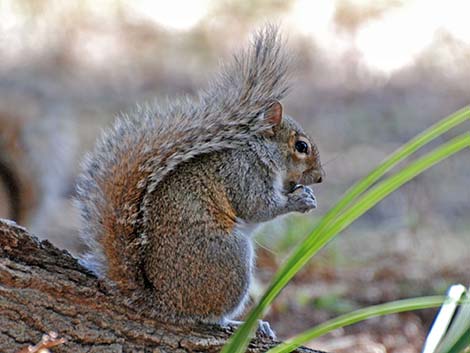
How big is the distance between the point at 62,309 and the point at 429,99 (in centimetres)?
462

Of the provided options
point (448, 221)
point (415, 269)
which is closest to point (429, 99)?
point (448, 221)

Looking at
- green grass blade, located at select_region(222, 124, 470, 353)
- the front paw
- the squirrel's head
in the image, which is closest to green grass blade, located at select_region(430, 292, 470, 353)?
green grass blade, located at select_region(222, 124, 470, 353)

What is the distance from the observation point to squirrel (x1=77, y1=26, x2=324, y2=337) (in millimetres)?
1807

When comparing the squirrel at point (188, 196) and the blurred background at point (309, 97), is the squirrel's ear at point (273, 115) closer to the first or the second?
the squirrel at point (188, 196)

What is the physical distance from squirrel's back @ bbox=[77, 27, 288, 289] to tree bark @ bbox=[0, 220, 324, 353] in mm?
64

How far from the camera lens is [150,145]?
185 cm

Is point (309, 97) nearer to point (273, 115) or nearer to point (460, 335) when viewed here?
point (273, 115)

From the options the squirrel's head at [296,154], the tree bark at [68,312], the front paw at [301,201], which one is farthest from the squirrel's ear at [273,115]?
the tree bark at [68,312]

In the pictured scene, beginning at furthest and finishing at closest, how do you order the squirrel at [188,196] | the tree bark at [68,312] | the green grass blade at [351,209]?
the squirrel at [188,196], the tree bark at [68,312], the green grass blade at [351,209]

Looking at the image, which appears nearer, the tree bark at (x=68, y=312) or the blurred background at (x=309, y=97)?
the tree bark at (x=68, y=312)

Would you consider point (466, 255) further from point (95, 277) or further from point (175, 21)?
point (175, 21)

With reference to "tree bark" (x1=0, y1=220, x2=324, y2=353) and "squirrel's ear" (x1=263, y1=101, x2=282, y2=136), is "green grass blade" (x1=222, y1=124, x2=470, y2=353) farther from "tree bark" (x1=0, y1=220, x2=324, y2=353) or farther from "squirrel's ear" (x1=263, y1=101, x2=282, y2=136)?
"squirrel's ear" (x1=263, y1=101, x2=282, y2=136)

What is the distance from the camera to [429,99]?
601 cm

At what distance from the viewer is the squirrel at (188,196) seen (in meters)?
1.81
